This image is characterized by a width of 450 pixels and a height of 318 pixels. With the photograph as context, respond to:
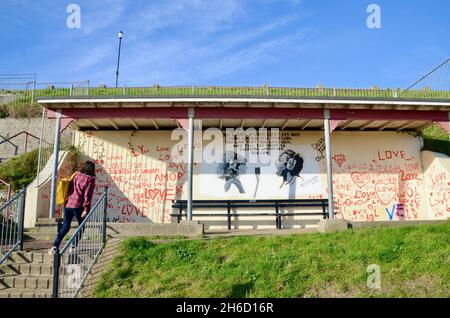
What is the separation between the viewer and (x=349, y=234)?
26.3 feet

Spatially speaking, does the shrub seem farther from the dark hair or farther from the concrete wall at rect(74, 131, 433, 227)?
the dark hair

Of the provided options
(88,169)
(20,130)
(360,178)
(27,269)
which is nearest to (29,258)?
(27,269)

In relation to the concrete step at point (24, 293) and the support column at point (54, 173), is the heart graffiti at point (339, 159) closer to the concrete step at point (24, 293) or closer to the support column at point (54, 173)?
the support column at point (54, 173)

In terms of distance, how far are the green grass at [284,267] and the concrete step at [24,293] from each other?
31.6 inches

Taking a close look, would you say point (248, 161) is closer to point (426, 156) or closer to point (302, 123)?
point (302, 123)

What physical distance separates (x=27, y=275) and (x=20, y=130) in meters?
11.2

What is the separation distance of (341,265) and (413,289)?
1.14 metres

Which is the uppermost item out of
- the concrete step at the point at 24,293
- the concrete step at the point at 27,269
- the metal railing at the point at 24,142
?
the metal railing at the point at 24,142

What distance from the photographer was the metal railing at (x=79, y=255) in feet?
16.4

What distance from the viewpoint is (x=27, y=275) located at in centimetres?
625

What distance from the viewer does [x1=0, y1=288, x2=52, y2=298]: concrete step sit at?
557 centimetres

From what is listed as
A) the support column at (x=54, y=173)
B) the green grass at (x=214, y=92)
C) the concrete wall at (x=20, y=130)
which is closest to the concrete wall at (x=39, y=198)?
the support column at (x=54, y=173)
